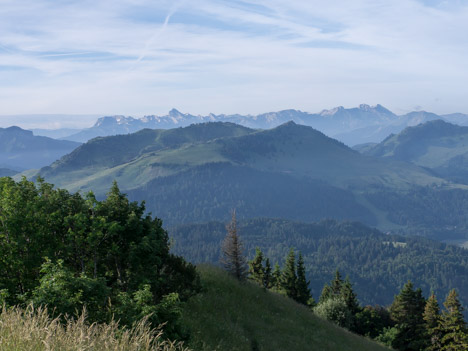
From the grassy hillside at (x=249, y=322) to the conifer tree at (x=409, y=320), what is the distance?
22.9m

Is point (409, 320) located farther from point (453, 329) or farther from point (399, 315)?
point (453, 329)

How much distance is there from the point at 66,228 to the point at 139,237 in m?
4.35

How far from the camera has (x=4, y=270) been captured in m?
17.2

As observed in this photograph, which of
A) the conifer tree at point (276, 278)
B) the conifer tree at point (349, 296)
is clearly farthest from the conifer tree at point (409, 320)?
the conifer tree at point (276, 278)

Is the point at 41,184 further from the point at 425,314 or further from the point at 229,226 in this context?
the point at 425,314

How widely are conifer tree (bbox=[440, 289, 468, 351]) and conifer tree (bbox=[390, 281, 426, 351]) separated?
5.42 m

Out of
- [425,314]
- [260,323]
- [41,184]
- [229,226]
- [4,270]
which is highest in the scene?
[41,184]

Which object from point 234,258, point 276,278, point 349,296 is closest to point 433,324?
point 349,296

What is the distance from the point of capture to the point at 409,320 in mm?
59719

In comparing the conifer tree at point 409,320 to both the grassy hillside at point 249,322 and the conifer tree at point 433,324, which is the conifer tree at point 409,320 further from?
the grassy hillside at point 249,322

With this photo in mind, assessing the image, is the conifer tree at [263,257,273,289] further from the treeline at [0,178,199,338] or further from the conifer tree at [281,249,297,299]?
the treeline at [0,178,199,338]

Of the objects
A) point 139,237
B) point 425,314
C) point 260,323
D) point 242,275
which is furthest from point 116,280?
point 425,314

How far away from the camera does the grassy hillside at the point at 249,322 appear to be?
989 inches

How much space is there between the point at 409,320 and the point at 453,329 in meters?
8.67
